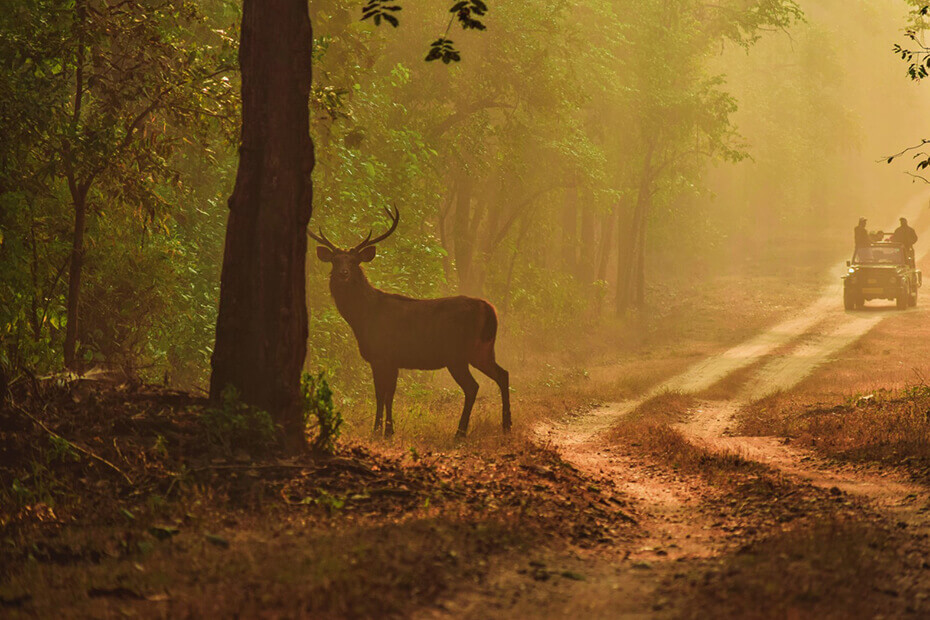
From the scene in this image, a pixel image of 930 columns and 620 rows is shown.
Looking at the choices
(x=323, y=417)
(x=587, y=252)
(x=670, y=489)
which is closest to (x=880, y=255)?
(x=587, y=252)

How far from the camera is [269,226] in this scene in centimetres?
938

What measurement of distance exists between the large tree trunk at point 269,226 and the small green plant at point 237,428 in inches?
8.3

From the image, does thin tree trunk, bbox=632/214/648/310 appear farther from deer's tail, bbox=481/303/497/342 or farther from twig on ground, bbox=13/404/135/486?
twig on ground, bbox=13/404/135/486

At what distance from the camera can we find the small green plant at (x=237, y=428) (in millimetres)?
9000

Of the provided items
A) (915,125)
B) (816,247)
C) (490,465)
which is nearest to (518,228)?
(490,465)

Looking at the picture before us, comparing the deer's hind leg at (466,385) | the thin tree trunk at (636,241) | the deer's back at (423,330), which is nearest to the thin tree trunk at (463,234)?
the thin tree trunk at (636,241)

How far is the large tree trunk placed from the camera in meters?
9.37

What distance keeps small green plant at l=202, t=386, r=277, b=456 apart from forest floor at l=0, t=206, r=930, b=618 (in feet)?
0.07

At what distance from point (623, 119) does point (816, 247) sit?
1307 inches

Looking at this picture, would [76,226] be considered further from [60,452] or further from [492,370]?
[492,370]

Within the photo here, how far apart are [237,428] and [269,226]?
1968mm

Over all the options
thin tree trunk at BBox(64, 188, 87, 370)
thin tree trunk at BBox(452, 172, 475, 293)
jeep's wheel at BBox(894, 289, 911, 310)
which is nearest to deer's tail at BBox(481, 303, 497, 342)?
thin tree trunk at BBox(64, 188, 87, 370)

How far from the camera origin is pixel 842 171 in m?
76.8

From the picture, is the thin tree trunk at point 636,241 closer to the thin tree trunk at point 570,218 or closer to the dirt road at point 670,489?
the thin tree trunk at point 570,218
